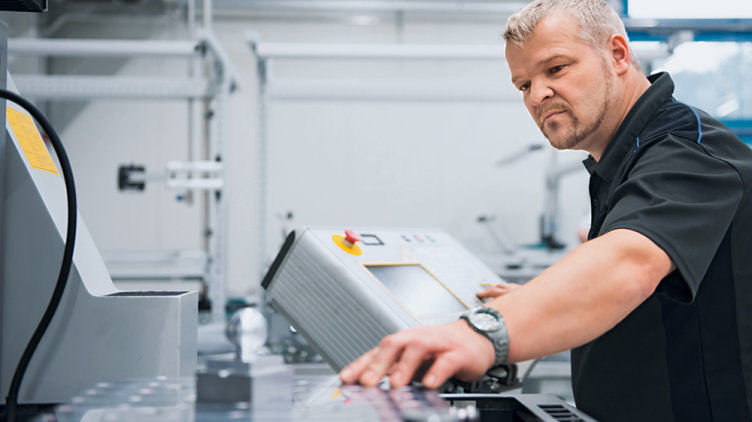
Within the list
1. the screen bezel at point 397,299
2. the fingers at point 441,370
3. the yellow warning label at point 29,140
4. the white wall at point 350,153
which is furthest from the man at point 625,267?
the white wall at point 350,153

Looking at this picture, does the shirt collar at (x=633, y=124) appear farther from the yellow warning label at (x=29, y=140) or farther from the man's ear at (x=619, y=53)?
the yellow warning label at (x=29, y=140)

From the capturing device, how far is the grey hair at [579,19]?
910mm

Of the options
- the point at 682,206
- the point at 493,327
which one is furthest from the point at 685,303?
the point at 493,327

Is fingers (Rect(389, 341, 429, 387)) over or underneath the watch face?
underneath

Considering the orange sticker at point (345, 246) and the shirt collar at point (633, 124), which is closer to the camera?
the shirt collar at point (633, 124)

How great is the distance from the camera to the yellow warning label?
2.67 ft

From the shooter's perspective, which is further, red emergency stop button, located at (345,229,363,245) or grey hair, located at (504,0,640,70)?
red emergency stop button, located at (345,229,363,245)

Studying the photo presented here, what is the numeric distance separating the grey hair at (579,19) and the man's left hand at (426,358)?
0.56 meters

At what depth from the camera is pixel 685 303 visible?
729mm

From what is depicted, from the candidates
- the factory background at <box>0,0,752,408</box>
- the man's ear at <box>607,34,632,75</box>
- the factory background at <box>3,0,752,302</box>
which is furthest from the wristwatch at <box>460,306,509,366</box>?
the factory background at <box>3,0,752,302</box>

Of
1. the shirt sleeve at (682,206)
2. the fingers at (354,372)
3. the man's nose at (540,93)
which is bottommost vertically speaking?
the fingers at (354,372)

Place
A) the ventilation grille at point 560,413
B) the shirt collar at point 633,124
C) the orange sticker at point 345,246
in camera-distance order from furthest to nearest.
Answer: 1. the orange sticker at point 345,246
2. the shirt collar at point 633,124
3. the ventilation grille at point 560,413

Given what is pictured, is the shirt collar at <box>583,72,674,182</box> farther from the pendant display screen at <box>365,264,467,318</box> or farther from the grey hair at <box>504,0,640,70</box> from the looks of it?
the pendant display screen at <box>365,264,467,318</box>

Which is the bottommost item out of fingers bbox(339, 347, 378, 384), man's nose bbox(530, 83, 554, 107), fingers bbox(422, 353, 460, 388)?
fingers bbox(339, 347, 378, 384)
